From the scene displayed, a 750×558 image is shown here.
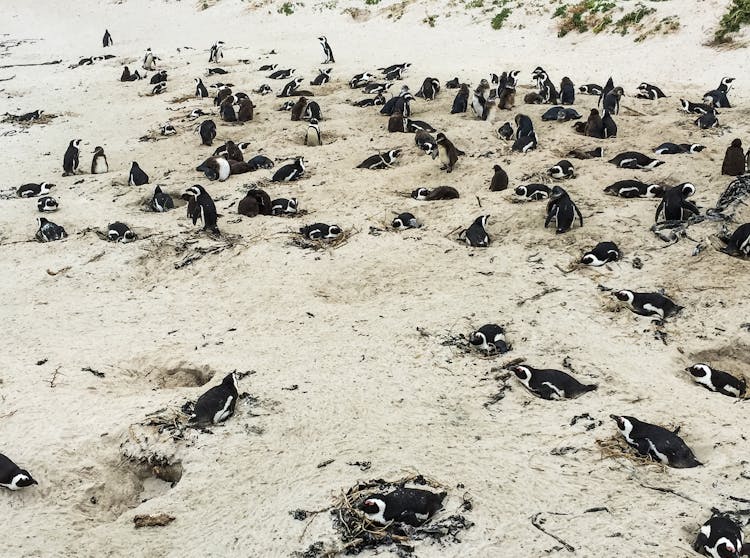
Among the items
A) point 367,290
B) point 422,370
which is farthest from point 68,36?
point 422,370

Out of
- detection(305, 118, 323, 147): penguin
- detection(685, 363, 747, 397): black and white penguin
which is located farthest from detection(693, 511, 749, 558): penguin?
detection(305, 118, 323, 147): penguin

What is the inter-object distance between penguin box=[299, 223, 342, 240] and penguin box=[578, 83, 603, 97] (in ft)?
23.2

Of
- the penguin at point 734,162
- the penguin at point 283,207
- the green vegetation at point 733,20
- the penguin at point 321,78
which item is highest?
the green vegetation at point 733,20

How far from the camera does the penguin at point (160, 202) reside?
8.75 meters

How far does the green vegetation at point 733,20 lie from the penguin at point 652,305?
977cm

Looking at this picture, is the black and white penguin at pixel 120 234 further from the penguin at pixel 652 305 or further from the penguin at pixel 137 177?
the penguin at pixel 652 305

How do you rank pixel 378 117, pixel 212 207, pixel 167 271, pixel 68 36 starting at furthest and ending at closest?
pixel 68 36 → pixel 378 117 → pixel 212 207 → pixel 167 271

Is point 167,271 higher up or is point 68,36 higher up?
point 68,36

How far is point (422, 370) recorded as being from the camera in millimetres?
5004

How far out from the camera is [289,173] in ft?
30.9

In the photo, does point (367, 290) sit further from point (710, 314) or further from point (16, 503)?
point (16, 503)

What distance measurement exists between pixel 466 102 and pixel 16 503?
9907mm

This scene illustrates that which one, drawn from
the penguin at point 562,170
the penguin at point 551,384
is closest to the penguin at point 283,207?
the penguin at point 562,170

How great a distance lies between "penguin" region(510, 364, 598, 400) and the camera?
4.55 m
